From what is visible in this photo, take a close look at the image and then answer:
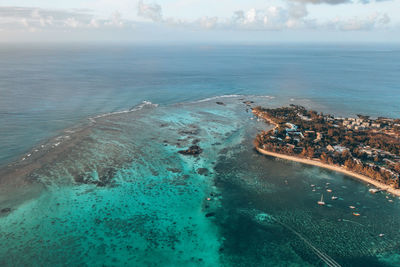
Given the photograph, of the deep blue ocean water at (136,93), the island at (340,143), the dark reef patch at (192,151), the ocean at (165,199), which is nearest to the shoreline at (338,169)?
the island at (340,143)

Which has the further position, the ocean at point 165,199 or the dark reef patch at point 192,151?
the dark reef patch at point 192,151

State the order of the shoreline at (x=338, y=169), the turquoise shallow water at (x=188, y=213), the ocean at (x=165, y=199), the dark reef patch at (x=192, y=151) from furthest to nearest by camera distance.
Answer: the dark reef patch at (x=192, y=151) < the shoreline at (x=338, y=169) < the ocean at (x=165, y=199) < the turquoise shallow water at (x=188, y=213)

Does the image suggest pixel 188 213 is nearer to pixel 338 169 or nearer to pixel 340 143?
pixel 338 169

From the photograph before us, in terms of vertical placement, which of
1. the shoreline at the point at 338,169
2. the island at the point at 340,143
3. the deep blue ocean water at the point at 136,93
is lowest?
the shoreline at the point at 338,169

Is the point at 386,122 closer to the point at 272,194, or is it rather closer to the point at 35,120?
the point at 272,194

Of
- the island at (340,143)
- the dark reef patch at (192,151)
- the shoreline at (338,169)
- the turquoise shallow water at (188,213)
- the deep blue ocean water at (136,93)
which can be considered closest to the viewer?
the turquoise shallow water at (188,213)

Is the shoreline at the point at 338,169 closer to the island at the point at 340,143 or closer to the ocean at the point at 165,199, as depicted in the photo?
the island at the point at 340,143

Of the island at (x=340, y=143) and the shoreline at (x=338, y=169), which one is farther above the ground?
the island at (x=340, y=143)
